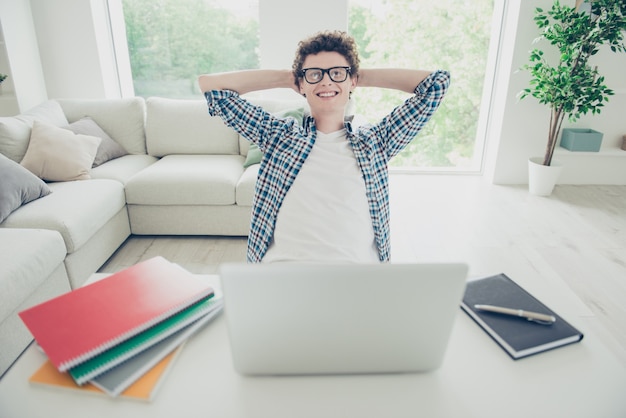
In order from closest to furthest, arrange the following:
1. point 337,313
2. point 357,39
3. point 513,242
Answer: point 337,313 < point 513,242 < point 357,39

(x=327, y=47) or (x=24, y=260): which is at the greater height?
(x=327, y=47)

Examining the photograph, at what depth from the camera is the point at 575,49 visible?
2951mm

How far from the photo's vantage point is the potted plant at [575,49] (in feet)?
9.00

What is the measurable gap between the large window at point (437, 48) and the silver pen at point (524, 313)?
2998 mm

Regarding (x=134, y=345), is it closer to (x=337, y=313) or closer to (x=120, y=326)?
(x=120, y=326)

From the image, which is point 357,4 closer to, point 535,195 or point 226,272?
point 535,195

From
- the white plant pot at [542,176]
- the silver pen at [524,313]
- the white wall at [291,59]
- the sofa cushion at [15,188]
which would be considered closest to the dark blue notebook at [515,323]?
the silver pen at [524,313]

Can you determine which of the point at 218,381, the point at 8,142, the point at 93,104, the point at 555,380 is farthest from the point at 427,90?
the point at 93,104

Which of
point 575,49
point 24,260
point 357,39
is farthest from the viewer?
point 357,39

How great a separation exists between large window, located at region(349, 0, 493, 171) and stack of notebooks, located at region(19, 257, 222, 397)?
3072 millimetres

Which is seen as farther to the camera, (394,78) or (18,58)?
(18,58)

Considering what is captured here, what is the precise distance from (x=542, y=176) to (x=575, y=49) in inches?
35.3

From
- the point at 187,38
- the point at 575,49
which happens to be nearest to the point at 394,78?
the point at 575,49

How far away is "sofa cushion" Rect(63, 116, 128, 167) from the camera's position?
2621mm
